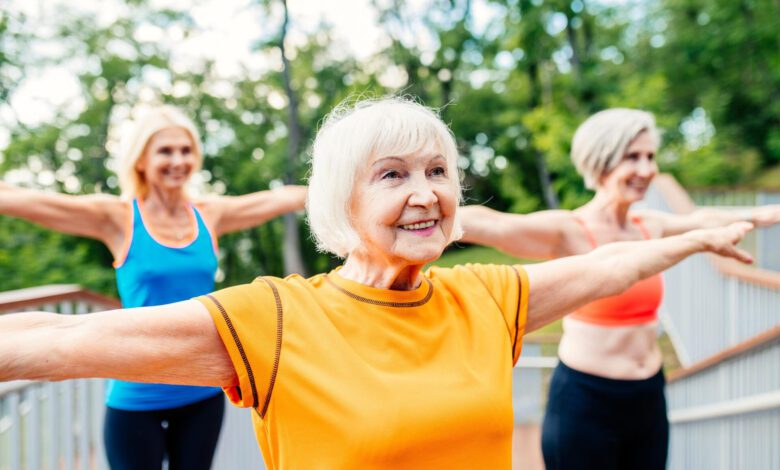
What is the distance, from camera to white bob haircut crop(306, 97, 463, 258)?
117 centimetres

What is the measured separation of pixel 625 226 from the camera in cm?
230

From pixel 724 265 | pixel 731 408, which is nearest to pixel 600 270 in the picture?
pixel 731 408

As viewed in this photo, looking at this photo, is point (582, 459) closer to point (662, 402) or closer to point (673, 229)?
point (662, 402)

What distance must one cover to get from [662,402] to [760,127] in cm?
2082

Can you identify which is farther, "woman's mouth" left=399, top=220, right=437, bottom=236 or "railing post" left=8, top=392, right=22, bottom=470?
"railing post" left=8, top=392, right=22, bottom=470

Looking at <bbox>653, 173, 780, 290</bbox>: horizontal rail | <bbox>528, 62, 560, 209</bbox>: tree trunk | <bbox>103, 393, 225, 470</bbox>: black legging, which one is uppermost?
<bbox>528, 62, 560, 209</bbox>: tree trunk

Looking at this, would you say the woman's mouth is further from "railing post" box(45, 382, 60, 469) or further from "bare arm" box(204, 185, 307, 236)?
"railing post" box(45, 382, 60, 469)

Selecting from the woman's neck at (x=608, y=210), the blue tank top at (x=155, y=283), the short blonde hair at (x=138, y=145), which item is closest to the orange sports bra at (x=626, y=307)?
the woman's neck at (x=608, y=210)

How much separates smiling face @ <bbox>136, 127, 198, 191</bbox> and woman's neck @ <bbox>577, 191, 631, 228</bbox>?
1.57m

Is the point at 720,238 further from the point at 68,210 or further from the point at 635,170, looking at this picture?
the point at 68,210

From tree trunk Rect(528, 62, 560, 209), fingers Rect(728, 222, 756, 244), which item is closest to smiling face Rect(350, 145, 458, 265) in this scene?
fingers Rect(728, 222, 756, 244)

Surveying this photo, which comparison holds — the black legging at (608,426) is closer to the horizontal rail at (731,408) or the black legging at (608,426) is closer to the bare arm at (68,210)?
the horizontal rail at (731,408)

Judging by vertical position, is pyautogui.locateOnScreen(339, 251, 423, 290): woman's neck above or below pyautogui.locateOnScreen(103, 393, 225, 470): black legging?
above

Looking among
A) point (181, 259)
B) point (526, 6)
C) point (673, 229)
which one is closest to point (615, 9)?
point (526, 6)
